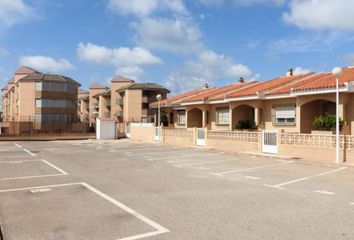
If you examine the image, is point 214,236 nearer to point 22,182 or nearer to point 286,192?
point 286,192

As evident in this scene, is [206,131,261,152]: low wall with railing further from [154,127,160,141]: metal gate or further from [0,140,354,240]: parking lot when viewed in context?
[154,127,160,141]: metal gate

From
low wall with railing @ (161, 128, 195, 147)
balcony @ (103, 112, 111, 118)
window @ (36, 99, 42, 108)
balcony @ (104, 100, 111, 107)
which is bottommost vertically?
low wall with railing @ (161, 128, 195, 147)

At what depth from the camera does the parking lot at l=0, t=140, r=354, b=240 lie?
617 cm

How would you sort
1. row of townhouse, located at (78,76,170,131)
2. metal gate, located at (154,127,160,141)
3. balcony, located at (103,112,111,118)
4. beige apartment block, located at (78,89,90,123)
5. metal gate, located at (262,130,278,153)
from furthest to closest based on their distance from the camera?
beige apartment block, located at (78,89,90,123)
balcony, located at (103,112,111,118)
row of townhouse, located at (78,76,170,131)
metal gate, located at (154,127,160,141)
metal gate, located at (262,130,278,153)

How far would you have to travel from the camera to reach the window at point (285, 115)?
2325 centimetres

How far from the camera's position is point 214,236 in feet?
19.1

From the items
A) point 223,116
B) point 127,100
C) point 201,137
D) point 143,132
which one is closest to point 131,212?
point 201,137

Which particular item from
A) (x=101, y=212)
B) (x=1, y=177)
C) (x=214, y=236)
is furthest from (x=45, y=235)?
(x=1, y=177)

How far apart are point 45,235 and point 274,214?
427 cm

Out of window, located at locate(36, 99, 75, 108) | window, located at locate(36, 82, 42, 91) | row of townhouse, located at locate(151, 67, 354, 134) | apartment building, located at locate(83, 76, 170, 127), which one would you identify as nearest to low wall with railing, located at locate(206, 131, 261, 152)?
row of townhouse, located at locate(151, 67, 354, 134)

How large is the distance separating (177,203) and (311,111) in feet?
55.2

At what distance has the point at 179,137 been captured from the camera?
29125mm

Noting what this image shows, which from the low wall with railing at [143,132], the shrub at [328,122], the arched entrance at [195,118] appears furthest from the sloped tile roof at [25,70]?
the shrub at [328,122]

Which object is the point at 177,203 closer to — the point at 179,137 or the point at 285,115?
the point at 285,115
